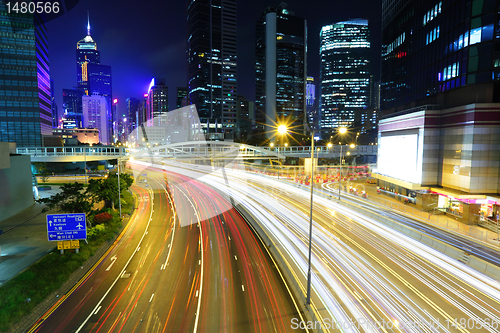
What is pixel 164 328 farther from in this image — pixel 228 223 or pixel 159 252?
pixel 228 223

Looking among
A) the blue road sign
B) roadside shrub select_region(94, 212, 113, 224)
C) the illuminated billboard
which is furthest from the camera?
the illuminated billboard

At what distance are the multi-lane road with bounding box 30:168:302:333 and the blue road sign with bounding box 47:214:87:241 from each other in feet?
9.26

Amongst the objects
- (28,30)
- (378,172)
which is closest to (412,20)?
(378,172)

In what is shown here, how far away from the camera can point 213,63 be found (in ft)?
528

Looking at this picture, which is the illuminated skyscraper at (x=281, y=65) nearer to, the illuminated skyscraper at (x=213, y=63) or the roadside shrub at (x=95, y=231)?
the illuminated skyscraper at (x=213, y=63)

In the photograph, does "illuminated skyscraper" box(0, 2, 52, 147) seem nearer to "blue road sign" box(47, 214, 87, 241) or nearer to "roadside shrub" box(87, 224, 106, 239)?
"roadside shrub" box(87, 224, 106, 239)

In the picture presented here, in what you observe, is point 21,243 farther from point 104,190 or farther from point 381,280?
point 381,280

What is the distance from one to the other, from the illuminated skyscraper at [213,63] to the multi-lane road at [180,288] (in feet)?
444

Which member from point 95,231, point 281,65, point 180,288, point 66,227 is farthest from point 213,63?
point 180,288

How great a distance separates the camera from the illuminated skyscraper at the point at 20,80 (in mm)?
72500

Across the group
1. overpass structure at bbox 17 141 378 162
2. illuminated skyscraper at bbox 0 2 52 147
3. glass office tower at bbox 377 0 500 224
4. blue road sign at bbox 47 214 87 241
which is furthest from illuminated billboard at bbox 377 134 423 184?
illuminated skyscraper at bbox 0 2 52 147

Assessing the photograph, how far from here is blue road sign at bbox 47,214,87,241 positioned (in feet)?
61.6

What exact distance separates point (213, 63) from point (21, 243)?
155983 millimetres

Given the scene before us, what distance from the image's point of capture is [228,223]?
90.2 ft
